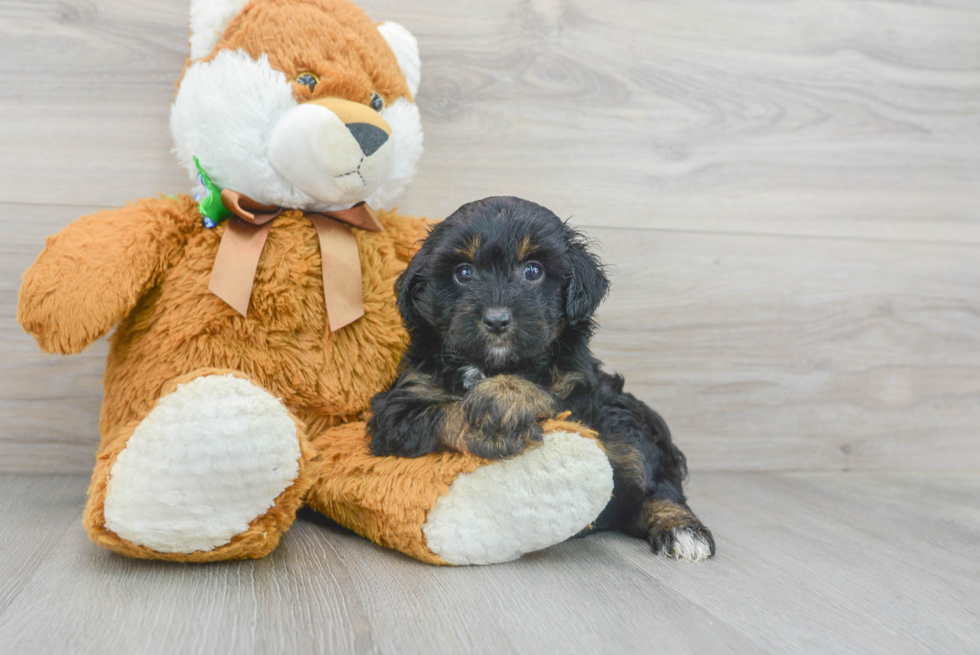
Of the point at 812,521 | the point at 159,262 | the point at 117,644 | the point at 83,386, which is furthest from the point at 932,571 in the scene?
the point at 83,386

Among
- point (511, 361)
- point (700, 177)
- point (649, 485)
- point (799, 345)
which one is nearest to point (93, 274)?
point (511, 361)

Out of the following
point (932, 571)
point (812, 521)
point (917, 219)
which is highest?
point (917, 219)

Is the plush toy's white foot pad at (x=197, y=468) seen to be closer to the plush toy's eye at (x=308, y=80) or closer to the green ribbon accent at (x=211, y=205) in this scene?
the green ribbon accent at (x=211, y=205)

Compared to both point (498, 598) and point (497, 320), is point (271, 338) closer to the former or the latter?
point (497, 320)

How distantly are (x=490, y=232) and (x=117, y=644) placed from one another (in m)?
0.94

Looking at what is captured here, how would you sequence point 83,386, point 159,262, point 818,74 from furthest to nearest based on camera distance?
point 818,74 → point 83,386 → point 159,262

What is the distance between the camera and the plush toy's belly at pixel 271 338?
1.68 metres

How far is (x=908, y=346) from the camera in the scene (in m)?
2.62

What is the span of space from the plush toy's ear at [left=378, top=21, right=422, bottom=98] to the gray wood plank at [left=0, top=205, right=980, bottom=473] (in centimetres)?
76

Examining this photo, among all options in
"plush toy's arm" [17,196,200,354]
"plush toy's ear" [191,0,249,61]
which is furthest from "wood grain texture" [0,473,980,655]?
"plush toy's ear" [191,0,249,61]

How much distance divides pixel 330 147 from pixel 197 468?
73 centimetres

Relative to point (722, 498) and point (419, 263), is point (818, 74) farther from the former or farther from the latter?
point (419, 263)

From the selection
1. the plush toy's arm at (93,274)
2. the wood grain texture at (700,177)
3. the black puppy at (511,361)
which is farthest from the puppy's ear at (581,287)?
the plush toy's arm at (93,274)

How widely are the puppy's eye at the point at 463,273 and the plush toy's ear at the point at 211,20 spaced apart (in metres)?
0.81
